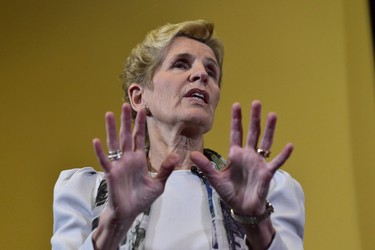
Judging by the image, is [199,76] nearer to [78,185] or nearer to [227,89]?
[78,185]

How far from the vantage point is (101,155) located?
95cm

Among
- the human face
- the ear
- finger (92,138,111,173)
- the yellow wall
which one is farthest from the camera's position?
the yellow wall

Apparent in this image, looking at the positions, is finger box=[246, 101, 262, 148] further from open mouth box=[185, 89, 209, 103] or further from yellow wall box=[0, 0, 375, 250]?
yellow wall box=[0, 0, 375, 250]

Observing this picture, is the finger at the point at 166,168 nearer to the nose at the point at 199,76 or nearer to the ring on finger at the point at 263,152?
the ring on finger at the point at 263,152

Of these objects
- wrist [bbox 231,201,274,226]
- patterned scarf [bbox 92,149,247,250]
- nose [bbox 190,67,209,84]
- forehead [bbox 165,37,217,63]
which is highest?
forehead [bbox 165,37,217,63]

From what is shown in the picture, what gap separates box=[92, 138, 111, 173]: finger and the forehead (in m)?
0.44

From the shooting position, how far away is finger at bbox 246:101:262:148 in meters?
0.97

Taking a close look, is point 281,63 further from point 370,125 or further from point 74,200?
point 74,200

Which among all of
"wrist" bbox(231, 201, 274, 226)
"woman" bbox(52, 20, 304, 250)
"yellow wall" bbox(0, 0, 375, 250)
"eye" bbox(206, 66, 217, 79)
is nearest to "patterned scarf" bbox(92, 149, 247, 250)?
"woman" bbox(52, 20, 304, 250)

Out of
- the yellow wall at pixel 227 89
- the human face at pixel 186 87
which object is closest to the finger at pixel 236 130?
the human face at pixel 186 87

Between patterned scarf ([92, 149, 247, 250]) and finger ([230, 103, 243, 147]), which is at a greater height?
finger ([230, 103, 243, 147])

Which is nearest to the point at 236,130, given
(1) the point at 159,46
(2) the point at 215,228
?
(2) the point at 215,228

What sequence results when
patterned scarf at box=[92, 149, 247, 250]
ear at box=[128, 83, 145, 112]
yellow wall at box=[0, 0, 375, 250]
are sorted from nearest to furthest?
patterned scarf at box=[92, 149, 247, 250], ear at box=[128, 83, 145, 112], yellow wall at box=[0, 0, 375, 250]

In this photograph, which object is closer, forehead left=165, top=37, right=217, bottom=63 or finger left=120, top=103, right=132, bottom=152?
finger left=120, top=103, right=132, bottom=152
